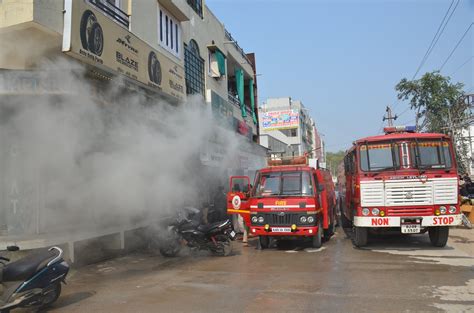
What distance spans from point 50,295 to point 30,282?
0.52m

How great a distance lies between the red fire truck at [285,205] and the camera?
9.65 m

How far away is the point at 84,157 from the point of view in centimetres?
804

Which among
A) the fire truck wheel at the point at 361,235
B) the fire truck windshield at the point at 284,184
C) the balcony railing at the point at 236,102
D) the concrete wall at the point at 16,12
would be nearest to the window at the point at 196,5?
the balcony railing at the point at 236,102

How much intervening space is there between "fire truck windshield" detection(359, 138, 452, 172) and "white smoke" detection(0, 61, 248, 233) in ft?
16.3

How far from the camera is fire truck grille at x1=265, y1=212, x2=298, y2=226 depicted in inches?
381

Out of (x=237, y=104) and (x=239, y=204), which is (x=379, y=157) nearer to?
(x=239, y=204)

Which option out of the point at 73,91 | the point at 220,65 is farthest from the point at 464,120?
Result: the point at 73,91

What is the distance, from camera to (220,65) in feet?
58.8

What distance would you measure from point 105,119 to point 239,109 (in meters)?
14.2

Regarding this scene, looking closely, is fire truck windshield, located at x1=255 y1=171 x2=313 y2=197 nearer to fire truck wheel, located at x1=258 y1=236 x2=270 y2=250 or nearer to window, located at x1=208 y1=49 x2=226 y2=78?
fire truck wheel, located at x1=258 y1=236 x2=270 y2=250

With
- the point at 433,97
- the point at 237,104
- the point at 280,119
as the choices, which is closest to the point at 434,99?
the point at 433,97

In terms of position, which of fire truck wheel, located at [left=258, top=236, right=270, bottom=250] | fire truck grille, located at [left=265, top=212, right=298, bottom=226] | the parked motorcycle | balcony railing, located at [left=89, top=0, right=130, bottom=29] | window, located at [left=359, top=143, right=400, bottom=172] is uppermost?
balcony railing, located at [left=89, top=0, right=130, bottom=29]

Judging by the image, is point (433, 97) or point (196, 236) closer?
point (196, 236)

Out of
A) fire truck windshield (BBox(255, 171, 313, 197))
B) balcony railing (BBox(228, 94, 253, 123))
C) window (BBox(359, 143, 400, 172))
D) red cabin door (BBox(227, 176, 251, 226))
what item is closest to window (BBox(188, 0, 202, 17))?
balcony railing (BBox(228, 94, 253, 123))
